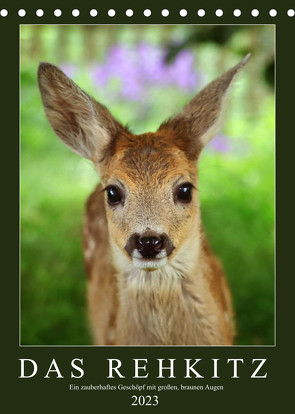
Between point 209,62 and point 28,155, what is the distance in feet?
7.18

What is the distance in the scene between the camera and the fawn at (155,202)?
3926 mm

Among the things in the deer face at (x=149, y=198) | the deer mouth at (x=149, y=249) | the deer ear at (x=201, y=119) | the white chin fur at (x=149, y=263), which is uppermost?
the deer ear at (x=201, y=119)

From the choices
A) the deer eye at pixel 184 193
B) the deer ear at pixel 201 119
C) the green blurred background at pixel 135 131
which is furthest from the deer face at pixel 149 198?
the green blurred background at pixel 135 131

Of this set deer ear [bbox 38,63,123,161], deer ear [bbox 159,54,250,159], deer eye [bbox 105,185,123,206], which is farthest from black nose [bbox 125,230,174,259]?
deer ear [bbox 38,63,123,161]

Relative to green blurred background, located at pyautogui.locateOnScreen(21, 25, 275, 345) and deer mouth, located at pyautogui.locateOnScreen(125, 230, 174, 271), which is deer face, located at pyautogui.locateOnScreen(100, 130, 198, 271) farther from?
green blurred background, located at pyautogui.locateOnScreen(21, 25, 275, 345)

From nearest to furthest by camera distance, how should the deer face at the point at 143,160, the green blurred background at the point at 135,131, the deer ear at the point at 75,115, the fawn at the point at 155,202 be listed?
1. the deer face at the point at 143,160
2. the fawn at the point at 155,202
3. the deer ear at the point at 75,115
4. the green blurred background at the point at 135,131

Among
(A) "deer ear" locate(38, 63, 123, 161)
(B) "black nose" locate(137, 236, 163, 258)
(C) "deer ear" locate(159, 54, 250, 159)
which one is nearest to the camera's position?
(B) "black nose" locate(137, 236, 163, 258)

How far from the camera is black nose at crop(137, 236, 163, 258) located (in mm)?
3693

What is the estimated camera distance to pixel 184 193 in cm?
403

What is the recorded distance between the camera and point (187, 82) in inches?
300

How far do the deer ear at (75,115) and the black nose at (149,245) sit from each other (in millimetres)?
866

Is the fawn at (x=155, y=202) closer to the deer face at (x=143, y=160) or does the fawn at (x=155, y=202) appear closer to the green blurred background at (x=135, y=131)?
the deer face at (x=143, y=160)

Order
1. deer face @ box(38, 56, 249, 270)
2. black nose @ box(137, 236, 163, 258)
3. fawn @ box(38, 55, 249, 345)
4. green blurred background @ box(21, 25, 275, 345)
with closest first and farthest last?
black nose @ box(137, 236, 163, 258)
deer face @ box(38, 56, 249, 270)
fawn @ box(38, 55, 249, 345)
green blurred background @ box(21, 25, 275, 345)

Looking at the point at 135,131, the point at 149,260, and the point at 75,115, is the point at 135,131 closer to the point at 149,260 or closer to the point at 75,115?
the point at 75,115
